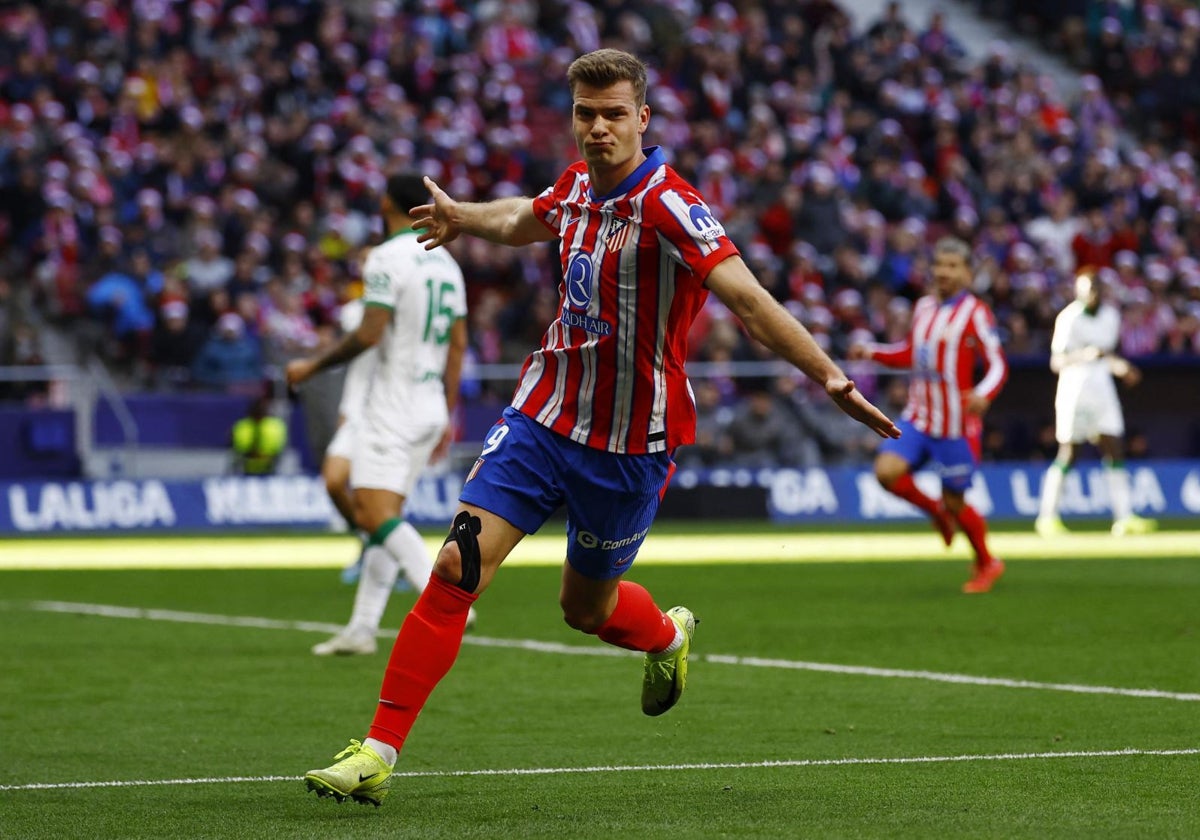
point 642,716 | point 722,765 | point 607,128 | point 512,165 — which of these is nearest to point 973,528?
point 642,716

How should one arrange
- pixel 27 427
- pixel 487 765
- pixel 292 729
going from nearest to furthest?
pixel 487 765 < pixel 292 729 < pixel 27 427

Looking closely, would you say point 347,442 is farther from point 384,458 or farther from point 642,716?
point 642,716

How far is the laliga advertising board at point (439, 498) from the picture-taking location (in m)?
22.4

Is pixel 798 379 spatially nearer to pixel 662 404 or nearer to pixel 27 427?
pixel 27 427

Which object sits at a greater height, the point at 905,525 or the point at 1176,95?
the point at 1176,95

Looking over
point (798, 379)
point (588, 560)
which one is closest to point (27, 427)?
point (798, 379)

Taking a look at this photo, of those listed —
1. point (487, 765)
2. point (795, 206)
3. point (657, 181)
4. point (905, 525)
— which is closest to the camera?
point (657, 181)

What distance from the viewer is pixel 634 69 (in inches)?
251

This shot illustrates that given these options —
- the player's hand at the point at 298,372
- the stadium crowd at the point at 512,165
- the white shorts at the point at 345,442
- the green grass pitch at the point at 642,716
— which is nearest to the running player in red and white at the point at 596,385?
the green grass pitch at the point at 642,716

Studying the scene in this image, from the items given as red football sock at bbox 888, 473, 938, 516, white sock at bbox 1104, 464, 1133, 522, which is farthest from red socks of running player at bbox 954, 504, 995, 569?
white sock at bbox 1104, 464, 1133, 522

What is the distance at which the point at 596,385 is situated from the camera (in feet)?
21.2

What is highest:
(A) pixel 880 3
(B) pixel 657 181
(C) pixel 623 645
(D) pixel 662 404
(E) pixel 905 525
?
(A) pixel 880 3

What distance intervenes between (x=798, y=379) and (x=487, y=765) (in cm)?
1808

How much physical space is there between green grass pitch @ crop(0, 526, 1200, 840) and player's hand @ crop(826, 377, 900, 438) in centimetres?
108
